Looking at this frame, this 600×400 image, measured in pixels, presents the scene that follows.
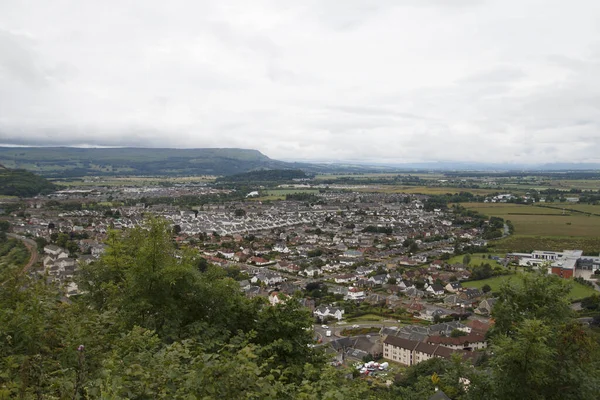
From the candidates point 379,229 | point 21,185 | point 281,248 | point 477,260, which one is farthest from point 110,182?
point 477,260

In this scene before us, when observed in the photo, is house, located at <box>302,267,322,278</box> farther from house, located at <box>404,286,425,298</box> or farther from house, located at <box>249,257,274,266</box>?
house, located at <box>404,286,425,298</box>

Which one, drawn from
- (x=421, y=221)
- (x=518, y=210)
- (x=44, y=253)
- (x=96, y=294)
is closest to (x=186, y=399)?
(x=96, y=294)

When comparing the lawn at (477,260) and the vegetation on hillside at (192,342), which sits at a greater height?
the vegetation on hillside at (192,342)

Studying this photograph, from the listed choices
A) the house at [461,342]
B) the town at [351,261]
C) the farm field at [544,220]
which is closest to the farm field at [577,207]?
the farm field at [544,220]

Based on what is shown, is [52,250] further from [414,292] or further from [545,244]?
[545,244]

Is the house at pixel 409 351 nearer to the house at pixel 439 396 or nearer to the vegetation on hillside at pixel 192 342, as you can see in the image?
the house at pixel 439 396

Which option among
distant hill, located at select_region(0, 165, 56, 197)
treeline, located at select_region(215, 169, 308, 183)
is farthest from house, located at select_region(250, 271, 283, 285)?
treeline, located at select_region(215, 169, 308, 183)

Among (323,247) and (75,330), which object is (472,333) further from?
(323,247)
